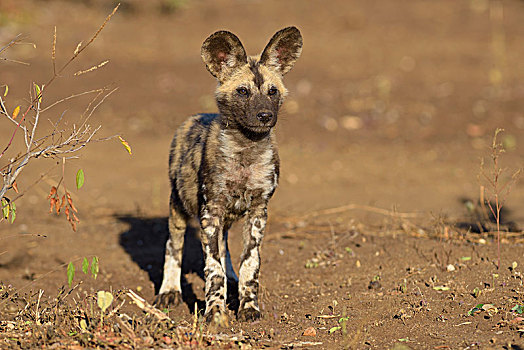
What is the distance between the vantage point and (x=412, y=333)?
4.12m

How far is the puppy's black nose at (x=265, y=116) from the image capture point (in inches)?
181

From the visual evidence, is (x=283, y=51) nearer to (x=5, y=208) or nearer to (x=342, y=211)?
(x=5, y=208)

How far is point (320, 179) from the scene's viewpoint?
31.6 feet

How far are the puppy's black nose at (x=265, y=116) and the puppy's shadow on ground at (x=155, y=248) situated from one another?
1626 millimetres

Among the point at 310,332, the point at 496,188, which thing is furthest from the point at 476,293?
the point at 496,188

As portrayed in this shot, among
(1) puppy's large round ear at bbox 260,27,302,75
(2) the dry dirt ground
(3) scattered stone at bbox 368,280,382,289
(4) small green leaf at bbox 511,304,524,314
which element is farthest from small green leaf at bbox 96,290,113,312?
(4) small green leaf at bbox 511,304,524,314

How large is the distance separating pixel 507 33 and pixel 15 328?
1515cm

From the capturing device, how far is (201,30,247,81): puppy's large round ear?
15.7 feet

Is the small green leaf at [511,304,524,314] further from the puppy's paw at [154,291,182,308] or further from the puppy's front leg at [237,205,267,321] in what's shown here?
the puppy's paw at [154,291,182,308]

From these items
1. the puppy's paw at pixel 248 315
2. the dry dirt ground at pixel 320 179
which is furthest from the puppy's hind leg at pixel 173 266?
the puppy's paw at pixel 248 315

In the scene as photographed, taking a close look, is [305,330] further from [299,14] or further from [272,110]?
[299,14]

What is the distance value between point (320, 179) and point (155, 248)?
3.43 metres

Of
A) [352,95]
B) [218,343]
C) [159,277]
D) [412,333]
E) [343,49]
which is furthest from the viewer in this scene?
[343,49]

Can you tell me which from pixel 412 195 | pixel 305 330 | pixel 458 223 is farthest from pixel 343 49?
pixel 305 330
